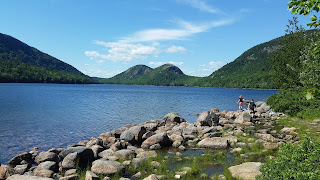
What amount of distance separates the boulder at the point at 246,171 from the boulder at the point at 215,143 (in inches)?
228

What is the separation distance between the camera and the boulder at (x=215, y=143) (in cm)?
1878

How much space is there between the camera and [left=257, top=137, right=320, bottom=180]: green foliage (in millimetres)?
6876

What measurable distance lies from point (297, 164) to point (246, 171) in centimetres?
534

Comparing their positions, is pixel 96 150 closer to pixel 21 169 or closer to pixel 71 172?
pixel 71 172

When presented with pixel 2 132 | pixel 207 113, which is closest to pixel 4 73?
pixel 2 132

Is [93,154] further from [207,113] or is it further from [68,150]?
[207,113]

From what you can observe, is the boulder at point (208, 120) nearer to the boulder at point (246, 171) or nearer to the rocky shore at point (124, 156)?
the rocky shore at point (124, 156)

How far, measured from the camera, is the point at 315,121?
26547 mm

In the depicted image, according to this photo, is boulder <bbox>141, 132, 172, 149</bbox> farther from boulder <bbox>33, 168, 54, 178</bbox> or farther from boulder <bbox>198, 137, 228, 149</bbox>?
boulder <bbox>33, 168, 54, 178</bbox>

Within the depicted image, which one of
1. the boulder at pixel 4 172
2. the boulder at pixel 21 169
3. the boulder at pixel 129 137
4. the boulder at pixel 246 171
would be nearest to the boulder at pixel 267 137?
the boulder at pixel 246 171

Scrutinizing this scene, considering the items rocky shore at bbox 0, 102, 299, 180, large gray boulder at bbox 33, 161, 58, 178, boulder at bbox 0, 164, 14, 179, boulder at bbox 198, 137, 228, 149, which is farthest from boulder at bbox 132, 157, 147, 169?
boulder at bbox 0, 164, 14, 179

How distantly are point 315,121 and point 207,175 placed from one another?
20.4 m

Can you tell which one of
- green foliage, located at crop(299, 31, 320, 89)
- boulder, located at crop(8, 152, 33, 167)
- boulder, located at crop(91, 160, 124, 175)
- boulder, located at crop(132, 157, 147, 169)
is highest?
green foliage, located at crop(299, 31, 320, 89)

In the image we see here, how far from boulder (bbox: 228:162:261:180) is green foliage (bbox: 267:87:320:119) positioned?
676 inches
